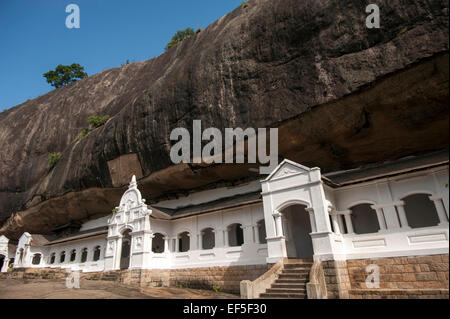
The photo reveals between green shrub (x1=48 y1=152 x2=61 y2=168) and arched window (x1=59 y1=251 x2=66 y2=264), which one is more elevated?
green shrub (x1=48 y1=152 x2=61 y2=168)

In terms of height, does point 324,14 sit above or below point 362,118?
above

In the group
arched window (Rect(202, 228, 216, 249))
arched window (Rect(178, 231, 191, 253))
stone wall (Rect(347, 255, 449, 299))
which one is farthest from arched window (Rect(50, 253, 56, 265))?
stone wall (Rect(347, 255, 449, 299))

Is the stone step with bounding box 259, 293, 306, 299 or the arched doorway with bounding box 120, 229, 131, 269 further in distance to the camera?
the arched doorway with bounding box 120, 229, 131, 269

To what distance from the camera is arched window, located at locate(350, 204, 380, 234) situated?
1524cm

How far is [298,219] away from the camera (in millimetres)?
16188

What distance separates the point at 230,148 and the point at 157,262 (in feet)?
28.4

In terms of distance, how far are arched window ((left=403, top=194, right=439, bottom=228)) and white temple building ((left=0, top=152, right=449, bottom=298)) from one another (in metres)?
0.04

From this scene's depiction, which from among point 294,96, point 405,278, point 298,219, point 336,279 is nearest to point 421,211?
point 405,278

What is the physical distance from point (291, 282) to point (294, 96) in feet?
26.3

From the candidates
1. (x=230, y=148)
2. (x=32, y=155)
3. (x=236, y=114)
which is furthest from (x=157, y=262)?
(x=32, y=155)

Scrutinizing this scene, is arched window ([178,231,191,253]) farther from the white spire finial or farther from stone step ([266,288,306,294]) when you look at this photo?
stone step ([266,288,306,294])

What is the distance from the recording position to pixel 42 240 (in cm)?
2917

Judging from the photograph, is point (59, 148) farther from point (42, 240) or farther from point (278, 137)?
point (278, 137)

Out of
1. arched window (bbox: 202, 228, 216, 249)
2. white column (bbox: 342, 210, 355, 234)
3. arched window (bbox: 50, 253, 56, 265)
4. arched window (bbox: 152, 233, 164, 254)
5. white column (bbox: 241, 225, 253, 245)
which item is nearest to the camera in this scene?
white column (bbox: 342, 210, 355, 234)
